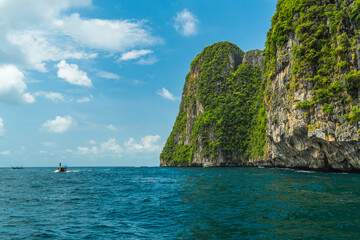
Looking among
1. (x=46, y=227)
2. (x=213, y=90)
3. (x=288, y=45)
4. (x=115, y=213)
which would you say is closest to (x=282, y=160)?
(x=288, y=45)

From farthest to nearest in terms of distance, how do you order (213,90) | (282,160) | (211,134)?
(213,90), (211,134), (282,160)

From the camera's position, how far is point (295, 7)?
44375mm

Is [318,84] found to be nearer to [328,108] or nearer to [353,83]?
[328,108]

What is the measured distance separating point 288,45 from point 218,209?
42.0 m

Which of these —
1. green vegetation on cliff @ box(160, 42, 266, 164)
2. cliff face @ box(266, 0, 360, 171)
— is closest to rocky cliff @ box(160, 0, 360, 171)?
cliff face @ box(266, 0, 360, 171)

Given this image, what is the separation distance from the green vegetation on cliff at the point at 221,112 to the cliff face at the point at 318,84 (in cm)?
2815

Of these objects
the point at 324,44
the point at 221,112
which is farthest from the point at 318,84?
the point at 221,112

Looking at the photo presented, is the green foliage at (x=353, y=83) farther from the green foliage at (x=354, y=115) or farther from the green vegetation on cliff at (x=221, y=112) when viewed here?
the green vegetation on cliff at (x=221, y=112)

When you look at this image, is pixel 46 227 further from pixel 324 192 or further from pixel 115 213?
pixel 324 192

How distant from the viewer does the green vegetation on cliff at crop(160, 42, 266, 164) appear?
95250 millimetres

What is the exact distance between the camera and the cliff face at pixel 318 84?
31938 millimetres

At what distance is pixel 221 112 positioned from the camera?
105 meters

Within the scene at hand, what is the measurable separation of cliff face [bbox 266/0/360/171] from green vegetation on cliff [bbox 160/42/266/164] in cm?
2815

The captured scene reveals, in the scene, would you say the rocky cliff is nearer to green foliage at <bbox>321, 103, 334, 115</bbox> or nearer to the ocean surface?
green foliage at <bbox>321, 103, 334, 115</bbox>
